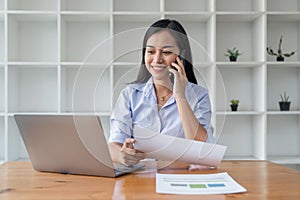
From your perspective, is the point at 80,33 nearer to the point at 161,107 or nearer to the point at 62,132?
the point at 161,107

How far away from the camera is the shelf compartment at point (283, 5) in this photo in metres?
3.18

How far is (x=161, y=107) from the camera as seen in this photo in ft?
5.10

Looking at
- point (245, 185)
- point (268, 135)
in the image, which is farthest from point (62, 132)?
point (268, 135)

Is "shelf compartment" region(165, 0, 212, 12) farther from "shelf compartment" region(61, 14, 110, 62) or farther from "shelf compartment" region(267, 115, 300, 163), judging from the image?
"shelf compartment" region(267, 115, 300, 163)

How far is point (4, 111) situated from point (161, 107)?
177 cm

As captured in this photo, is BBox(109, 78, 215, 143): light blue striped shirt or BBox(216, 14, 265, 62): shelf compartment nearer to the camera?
BBox(109, 78, 215, 143): light blue striped shirt

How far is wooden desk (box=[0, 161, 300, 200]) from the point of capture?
98cm

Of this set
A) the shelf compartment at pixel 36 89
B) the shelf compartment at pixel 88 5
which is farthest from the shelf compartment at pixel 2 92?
the shelf compartment at pixel 88 5

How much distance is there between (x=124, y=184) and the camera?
112 cm

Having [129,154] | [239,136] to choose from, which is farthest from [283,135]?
[129,154]

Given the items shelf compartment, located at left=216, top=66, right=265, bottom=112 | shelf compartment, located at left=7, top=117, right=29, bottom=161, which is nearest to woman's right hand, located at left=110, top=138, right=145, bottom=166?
shelf compartment, located at left=7, top=117, right=29, bottom=161

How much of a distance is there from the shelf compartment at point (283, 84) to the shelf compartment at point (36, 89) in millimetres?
1694

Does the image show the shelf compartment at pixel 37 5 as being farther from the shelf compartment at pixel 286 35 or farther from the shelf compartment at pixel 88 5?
the shelf compartment at pixel 286 35

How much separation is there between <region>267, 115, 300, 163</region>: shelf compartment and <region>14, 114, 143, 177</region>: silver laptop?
2115 mm
